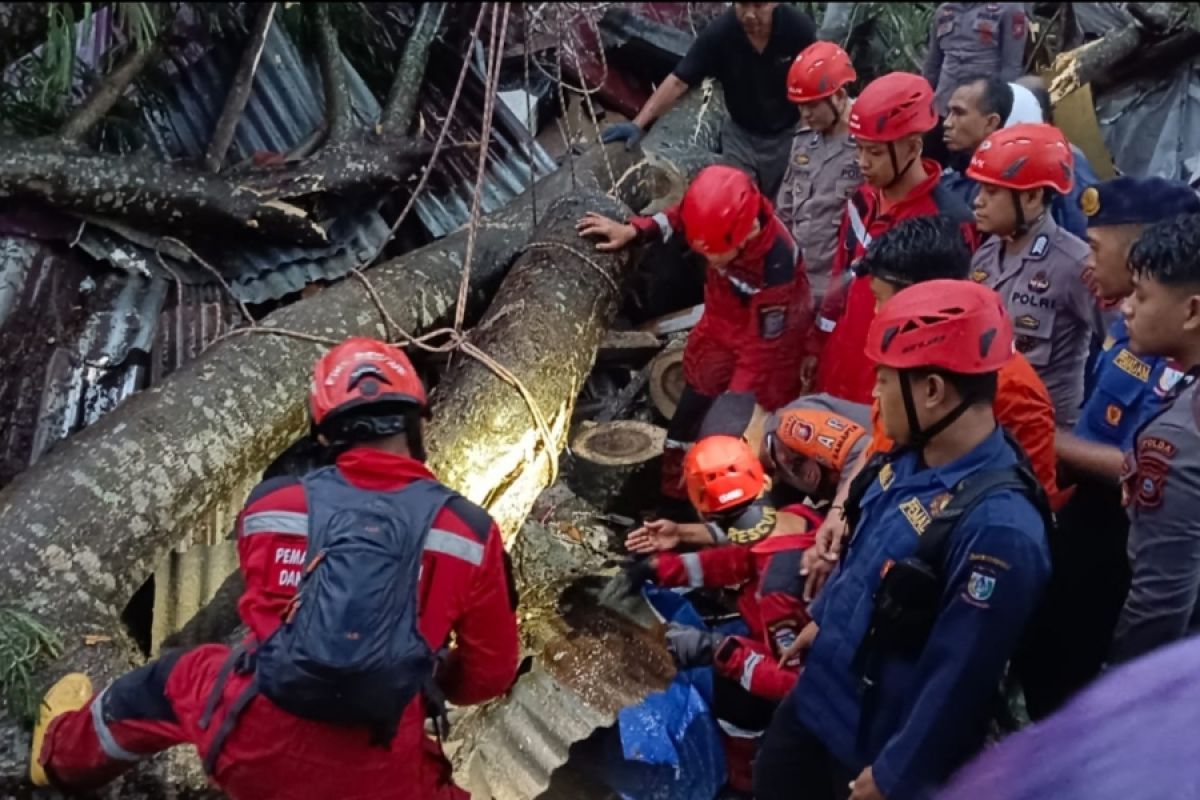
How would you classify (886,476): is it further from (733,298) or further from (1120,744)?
(733,298)

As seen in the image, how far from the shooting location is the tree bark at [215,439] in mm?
3248

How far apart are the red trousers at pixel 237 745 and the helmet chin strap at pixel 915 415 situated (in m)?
1.32

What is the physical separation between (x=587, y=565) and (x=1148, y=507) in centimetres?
210

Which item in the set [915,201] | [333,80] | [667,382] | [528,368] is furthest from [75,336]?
[915,201]

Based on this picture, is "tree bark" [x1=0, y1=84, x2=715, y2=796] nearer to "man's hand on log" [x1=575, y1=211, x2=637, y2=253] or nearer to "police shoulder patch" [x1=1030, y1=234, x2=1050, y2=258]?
"man's hand on log" [x1=575, y1=211, x2=637, y2=253]

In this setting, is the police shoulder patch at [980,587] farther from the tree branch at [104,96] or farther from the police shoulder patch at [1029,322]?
the tree branch at [104,96]

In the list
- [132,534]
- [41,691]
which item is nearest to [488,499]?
[132,534]

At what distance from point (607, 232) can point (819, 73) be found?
1.16 metres

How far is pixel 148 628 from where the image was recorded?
3.82 m

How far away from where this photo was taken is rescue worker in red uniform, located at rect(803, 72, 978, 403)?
392 centimetres

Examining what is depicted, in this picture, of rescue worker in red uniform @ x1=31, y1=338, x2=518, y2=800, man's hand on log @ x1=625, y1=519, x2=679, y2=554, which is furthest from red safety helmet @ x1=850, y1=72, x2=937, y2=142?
rescue worker in red uniform @ x1=31, y1=338, x2=518, y2=800

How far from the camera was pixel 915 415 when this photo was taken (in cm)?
227

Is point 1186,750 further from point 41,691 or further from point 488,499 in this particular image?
point 488,499

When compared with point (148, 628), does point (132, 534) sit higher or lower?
higher
